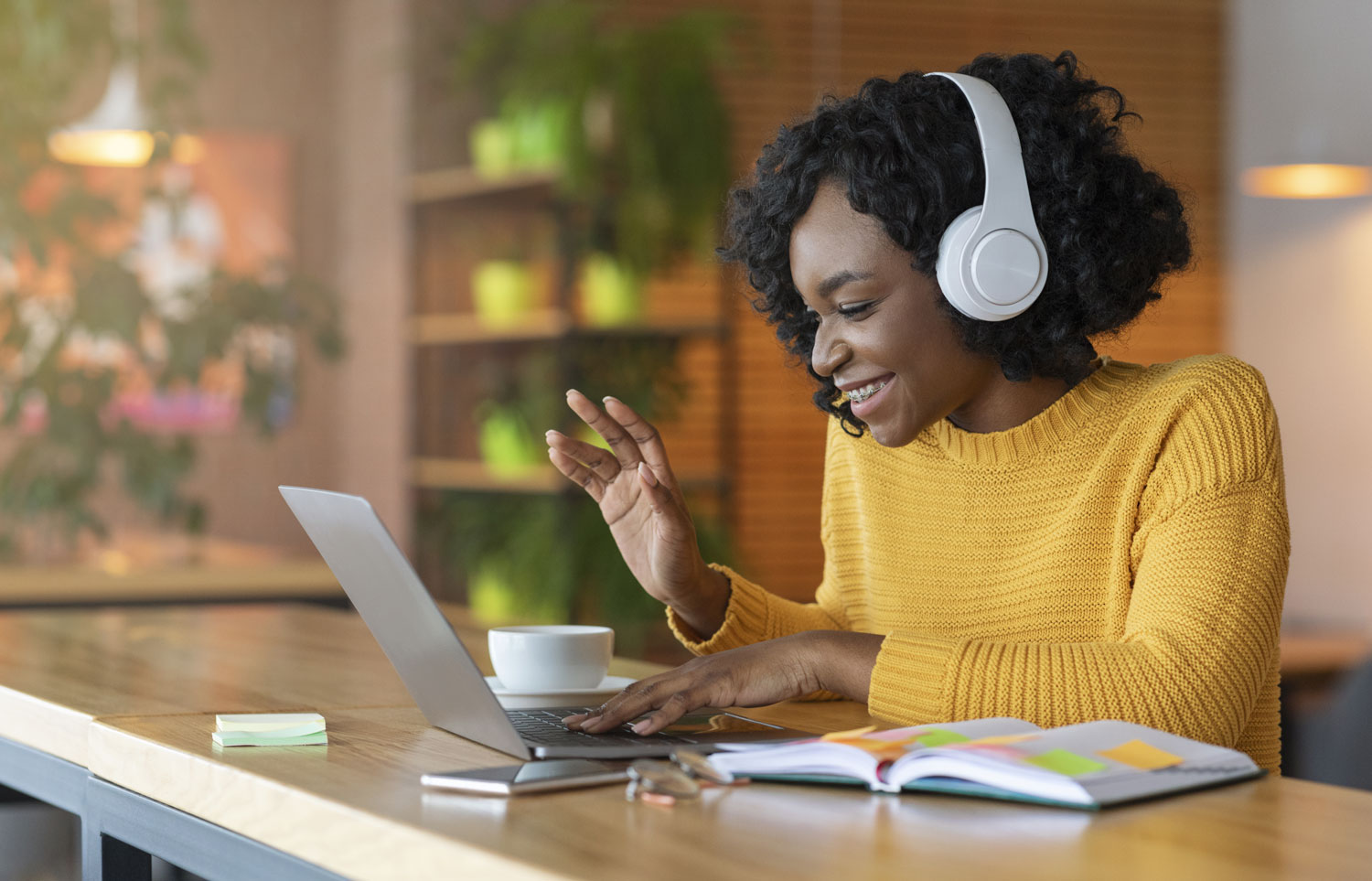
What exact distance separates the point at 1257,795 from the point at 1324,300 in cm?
312

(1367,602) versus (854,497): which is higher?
(854,497)

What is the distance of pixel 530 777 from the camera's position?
97 cm

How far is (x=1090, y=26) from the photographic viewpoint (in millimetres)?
4758

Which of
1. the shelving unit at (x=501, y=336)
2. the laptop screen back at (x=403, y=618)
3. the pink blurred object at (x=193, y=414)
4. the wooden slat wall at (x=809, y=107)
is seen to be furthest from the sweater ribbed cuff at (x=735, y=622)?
the pink blurred object at (x=193, y=414)

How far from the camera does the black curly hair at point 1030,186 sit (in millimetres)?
1416

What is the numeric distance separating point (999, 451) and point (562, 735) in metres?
0.60

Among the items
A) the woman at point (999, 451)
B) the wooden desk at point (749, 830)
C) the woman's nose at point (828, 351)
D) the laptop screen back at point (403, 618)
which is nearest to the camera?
the wooden desk at point (749, 830)

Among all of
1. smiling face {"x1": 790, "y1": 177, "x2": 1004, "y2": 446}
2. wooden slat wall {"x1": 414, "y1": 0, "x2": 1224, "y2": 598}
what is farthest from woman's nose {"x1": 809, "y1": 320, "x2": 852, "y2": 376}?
wooden slat wall {"x1": 414, "y1": 0, "x2": 1224, "y2": 598}

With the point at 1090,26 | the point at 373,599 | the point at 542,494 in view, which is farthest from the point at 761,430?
the point at 373,599

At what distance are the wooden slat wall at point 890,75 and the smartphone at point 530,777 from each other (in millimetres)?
3614

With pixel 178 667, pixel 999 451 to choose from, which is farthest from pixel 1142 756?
pixel 178 667

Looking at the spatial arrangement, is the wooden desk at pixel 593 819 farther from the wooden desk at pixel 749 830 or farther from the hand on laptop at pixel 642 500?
the hand on laptop at pixel 642 500

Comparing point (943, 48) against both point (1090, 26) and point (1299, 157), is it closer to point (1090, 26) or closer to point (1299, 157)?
Result: point (1090, 26)

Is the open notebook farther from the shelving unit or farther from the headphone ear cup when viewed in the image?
the shelving unit
